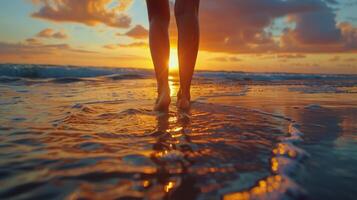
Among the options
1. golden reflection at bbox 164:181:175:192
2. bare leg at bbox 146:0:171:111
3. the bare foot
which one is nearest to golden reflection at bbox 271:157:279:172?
golden reflection at bbox 164:181:175:192

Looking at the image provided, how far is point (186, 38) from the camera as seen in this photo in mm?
2670

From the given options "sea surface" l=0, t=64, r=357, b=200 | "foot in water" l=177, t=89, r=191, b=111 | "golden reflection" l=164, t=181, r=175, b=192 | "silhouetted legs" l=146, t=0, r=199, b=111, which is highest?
"silhouetted legs" l=146, t=0, r=199, b=111

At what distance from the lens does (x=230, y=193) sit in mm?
Answer: 906

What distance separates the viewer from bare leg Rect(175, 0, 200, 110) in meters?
2.65

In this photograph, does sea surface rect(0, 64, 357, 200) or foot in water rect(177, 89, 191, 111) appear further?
foot in water rect(177, 89, 191, 111)

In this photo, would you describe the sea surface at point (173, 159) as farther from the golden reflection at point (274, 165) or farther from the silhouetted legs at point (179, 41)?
the silhouetted legs at point (179, 41)

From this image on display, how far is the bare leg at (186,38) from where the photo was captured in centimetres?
265

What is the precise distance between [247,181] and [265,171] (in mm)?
133

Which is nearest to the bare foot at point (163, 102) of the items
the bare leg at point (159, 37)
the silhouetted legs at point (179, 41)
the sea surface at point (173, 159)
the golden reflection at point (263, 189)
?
the silhouetted legs at point (179, 41)

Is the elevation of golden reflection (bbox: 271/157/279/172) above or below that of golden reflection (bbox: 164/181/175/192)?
above

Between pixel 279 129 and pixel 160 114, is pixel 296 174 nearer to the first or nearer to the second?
pixel 279 129

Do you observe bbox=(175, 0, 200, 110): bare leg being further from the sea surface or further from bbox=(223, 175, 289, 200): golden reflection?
bbox=(223, 175, 289, 200): golden reflection

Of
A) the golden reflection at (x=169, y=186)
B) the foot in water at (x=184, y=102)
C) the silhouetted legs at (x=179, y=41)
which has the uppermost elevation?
the silhouetted legs at (x=179, y=41)

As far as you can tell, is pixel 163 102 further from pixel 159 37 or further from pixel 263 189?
pixel 263 189
